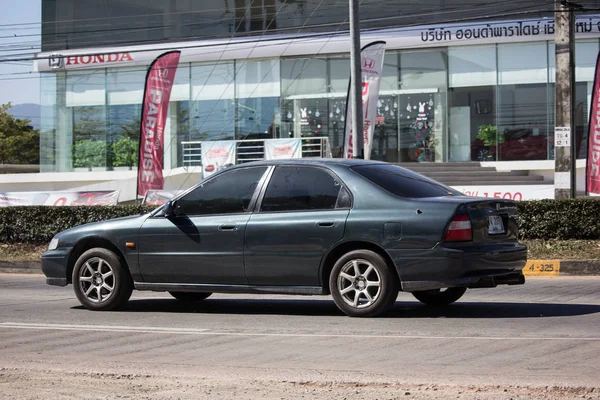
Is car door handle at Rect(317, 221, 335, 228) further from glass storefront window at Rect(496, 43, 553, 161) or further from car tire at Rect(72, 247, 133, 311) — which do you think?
glass storefront window at Rect(496, 43, 553, 161)

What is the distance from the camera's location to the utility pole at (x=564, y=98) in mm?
18922

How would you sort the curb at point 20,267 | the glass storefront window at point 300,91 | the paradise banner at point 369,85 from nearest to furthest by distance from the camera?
the curb at point 20,267, the paradise banner at point 369,85, the glass storefront window at point 300,91

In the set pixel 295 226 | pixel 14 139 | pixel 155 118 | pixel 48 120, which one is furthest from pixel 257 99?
pixel 14 139

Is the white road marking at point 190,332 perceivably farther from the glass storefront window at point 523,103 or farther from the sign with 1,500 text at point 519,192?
the glass storefront window at point 523,103

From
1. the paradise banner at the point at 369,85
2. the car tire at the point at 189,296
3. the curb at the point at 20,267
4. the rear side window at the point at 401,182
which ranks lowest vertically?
the curb at the point at 20,267

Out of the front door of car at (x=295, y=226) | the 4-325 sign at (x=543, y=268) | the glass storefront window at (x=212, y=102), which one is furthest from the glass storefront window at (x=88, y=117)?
the front door of car at (x=295, y=226)

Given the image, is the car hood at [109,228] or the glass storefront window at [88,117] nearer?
the car hood at [109,228]

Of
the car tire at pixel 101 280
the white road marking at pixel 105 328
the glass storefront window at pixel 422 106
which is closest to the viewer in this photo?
the white road marking at pixel 105 328

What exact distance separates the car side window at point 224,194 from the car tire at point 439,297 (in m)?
2.14

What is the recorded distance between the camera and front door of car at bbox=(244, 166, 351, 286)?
29.8 feet

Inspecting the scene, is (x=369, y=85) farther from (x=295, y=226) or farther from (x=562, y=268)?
(x=295, y=226)

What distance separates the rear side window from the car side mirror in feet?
6.67

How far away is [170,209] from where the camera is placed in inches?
388

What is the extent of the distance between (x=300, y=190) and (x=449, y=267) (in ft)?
5.90
